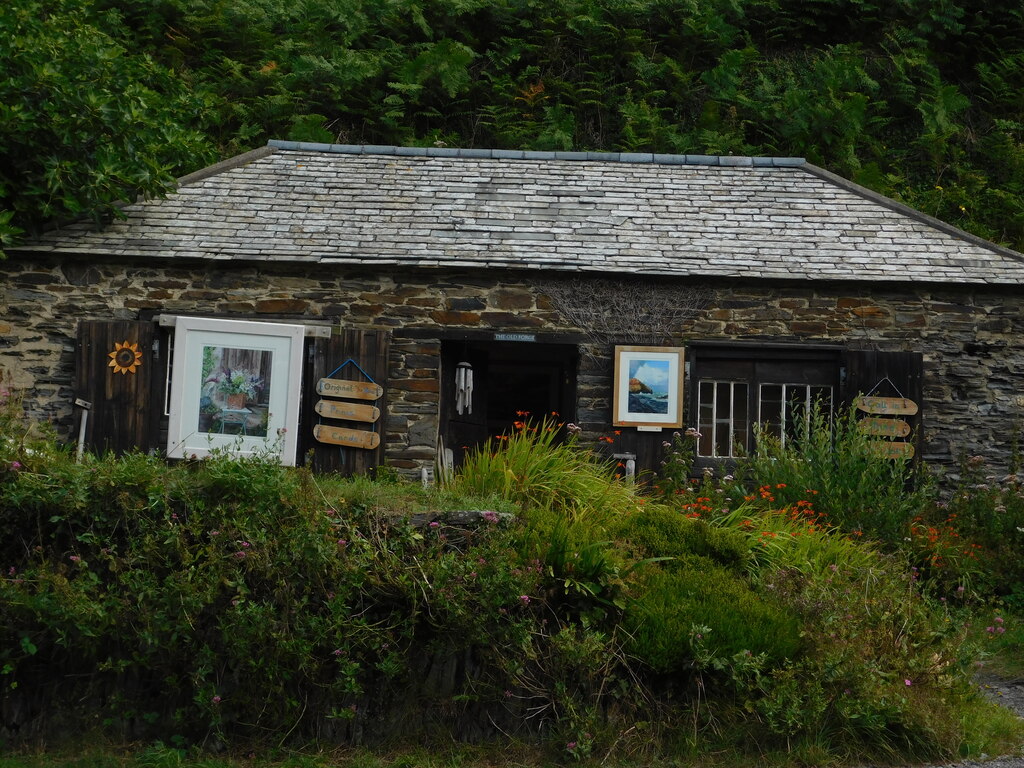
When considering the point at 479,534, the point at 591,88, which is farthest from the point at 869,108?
the point at 479,534

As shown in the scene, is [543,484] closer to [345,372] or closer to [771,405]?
[345,372]

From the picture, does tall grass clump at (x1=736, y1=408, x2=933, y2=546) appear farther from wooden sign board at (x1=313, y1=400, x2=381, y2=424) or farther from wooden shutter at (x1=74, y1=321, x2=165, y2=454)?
wooden shutter at (x1=74, y1=321, x2=165, y2=454)

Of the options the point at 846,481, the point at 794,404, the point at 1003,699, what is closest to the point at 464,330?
the point at 794,404

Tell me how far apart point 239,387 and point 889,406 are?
247 inches

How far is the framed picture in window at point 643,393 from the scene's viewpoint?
984 cm

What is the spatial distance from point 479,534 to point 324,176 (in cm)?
724

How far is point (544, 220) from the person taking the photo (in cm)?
1070

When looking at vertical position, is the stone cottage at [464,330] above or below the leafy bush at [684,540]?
above

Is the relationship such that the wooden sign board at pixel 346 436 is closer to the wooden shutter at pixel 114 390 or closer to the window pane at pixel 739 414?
the wooden shutter at pixel 114 390

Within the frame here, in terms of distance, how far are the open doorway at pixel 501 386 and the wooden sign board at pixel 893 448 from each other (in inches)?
114

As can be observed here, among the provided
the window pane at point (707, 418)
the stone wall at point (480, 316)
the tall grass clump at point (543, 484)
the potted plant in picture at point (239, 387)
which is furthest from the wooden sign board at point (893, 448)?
the potted plant in picture at point (239, 387)

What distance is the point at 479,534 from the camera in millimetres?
5332

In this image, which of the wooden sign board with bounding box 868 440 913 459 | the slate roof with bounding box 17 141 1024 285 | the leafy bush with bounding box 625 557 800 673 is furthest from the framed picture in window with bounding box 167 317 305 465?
the wooden sign board with bounding box 868 440 913 459

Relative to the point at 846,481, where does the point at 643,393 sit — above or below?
above
